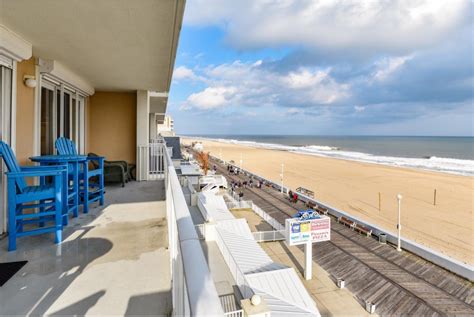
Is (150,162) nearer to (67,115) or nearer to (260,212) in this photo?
(67,115)

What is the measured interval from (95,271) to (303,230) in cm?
589

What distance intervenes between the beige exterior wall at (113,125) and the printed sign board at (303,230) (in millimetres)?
4791

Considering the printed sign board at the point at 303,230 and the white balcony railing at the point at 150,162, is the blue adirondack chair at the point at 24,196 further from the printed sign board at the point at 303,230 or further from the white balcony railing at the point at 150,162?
the printed sign board at the point at 303,230

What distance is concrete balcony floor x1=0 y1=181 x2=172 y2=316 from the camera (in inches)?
79.4

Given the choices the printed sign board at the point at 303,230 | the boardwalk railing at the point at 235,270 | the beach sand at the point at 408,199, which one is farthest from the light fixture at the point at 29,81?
the beach sand at the point at 408,199

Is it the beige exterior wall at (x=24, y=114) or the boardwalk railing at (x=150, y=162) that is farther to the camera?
the boardwalk railing at (x=150, y=162)

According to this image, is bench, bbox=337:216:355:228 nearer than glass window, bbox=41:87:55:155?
→ No

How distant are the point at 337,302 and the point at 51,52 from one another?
7.40 meters

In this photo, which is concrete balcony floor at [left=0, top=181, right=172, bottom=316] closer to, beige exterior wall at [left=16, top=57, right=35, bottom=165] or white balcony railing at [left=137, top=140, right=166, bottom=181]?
beige exterior wall at [left=16, top=57, right=35, bottom=165]

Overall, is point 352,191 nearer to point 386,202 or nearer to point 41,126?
point 386,202

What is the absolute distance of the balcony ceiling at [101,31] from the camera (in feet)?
8.86

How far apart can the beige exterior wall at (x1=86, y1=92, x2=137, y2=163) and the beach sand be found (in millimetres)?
10735

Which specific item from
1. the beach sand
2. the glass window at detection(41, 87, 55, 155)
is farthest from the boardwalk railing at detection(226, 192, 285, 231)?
the glass window at detection(41, 87, 55, 155)

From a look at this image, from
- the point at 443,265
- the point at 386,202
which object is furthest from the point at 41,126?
→ the point at 386,202
